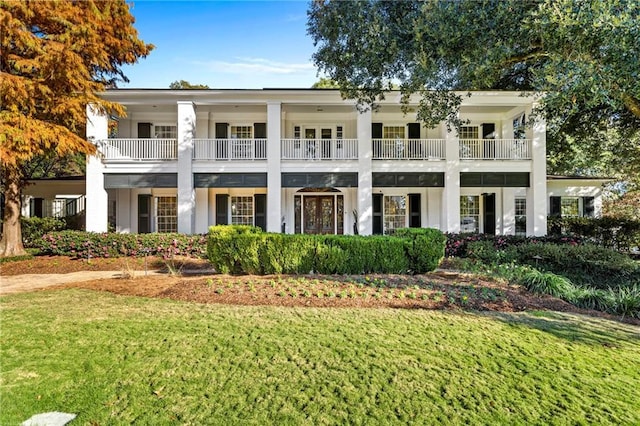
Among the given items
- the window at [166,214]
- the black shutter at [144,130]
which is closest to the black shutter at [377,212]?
the window at [166,214]

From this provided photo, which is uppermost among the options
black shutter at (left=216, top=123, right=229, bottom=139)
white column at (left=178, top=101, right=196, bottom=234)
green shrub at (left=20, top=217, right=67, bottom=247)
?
black shutter at (left=216, top=123, right=229, bottom=139)

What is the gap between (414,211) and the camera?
627 inches

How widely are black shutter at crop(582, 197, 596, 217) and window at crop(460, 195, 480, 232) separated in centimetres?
637

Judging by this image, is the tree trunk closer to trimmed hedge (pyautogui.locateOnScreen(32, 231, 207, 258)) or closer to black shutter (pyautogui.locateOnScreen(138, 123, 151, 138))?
trimmed hedge (pyautogui.locateOnScreen(32, 231, 207, 258))

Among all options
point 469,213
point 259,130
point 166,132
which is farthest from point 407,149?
point 166,132

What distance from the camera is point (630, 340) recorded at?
4.43 meters

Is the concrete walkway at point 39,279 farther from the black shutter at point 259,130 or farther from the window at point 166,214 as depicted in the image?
the black shutter at point 259,130

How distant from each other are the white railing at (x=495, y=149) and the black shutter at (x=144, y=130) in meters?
14.6

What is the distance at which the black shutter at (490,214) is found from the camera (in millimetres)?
15695

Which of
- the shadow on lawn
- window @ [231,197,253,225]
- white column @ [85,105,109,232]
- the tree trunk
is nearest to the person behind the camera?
the shadow on lawn

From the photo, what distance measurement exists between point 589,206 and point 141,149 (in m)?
22.7

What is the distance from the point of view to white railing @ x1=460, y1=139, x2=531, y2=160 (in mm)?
14086

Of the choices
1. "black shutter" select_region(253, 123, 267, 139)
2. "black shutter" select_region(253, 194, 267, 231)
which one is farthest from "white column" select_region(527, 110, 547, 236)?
"black shutter" select_region(253, 123, 267, 139)

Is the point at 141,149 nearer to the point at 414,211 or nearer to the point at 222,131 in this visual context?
the point at 222,131
